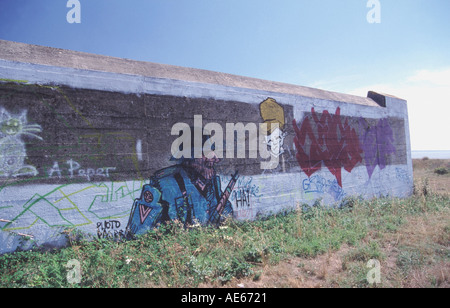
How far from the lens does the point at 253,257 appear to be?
3.78 m

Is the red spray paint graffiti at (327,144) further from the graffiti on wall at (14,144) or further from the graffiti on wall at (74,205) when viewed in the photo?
the graffiti on wall at (14,144)

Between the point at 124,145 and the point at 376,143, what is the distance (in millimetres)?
7384

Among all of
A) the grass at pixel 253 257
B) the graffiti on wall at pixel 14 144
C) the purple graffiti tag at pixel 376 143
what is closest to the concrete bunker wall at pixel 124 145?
the graffiti on wall at pixel 14 144

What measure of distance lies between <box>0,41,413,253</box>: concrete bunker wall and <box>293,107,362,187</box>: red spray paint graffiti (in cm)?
4

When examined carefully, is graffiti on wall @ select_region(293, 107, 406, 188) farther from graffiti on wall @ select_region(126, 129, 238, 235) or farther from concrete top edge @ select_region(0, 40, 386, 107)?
graffiti on wall @ select_region(126, 129, 238, 235)

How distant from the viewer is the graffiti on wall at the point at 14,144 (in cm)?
A: 358

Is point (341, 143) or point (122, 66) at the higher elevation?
point (122, 66)

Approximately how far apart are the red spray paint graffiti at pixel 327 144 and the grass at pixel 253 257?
174 centimetres

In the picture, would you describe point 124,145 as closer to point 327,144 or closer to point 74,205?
point 74,205

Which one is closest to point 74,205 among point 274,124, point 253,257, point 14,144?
point 14,144

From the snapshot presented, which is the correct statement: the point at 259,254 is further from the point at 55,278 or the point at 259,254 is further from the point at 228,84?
the point at 228,84

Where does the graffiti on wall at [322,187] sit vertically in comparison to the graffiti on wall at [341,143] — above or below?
below

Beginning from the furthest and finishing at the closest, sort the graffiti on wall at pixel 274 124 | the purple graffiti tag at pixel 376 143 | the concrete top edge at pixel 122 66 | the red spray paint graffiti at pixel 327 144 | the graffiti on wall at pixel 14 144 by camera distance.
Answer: the purple graffiti tag at pixel 376 143, the red spray paint graffiti at pixel 327 144, the graffiti on wall at pixel 274 124, the concrete top edge at pixel 122 66, the graffiti on wall at pixel 14 144

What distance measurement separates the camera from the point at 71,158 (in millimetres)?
3967
